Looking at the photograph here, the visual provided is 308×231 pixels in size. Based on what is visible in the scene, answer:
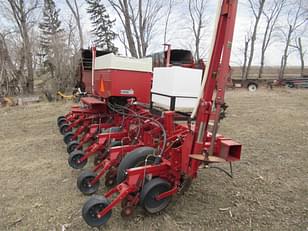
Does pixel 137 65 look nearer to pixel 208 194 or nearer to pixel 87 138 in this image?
pixel 87 138

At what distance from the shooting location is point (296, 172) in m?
3.49

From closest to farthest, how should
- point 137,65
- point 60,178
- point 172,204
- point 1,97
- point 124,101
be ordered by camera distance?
point 172,204
point 60,178
point 137,65
point 124,101
point 1,97

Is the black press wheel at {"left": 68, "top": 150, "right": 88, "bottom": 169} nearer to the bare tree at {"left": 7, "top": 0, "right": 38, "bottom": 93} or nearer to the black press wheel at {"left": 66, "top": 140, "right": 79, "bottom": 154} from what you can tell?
the black press wheel at {"left": 66, "top": 140, "right": 79, "bottom": 154}

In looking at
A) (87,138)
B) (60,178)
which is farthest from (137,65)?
(60,178)

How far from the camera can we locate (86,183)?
273cm

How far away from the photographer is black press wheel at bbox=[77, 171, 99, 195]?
2.71m

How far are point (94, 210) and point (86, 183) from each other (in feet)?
2.21

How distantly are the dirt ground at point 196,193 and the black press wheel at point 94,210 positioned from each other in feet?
0.41

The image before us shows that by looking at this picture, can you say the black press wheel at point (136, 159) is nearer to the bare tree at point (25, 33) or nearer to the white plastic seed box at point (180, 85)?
the white plastic seed box at point (180, 85)

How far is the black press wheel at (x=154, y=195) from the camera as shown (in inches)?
88.8

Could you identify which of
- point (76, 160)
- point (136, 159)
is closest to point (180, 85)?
point (136, 159)

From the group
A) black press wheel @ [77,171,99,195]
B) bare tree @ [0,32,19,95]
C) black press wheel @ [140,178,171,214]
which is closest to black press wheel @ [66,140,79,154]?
black press wheel @ [77,171,99,195]

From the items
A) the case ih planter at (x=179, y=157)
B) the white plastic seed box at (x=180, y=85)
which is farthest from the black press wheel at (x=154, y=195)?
the white plastic seed box at (x=180, y=85)

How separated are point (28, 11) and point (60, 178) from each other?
14741 mm
